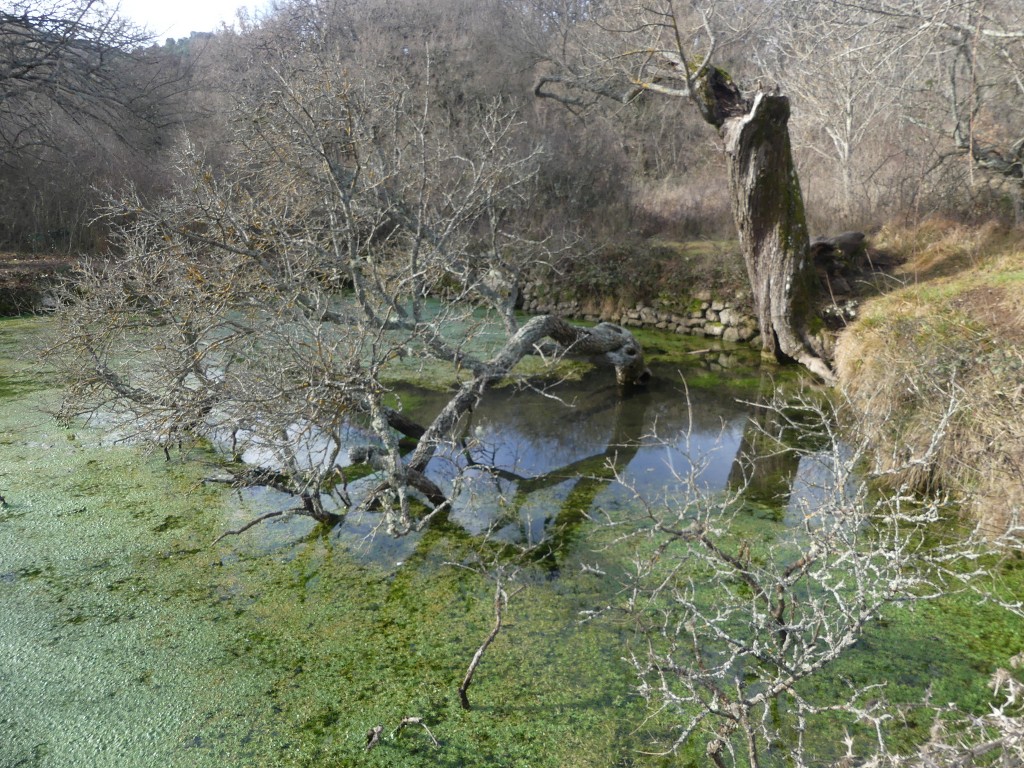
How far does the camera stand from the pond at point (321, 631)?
348 cm

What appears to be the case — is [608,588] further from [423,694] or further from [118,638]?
[118,638]

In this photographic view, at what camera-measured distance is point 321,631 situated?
14.2ft

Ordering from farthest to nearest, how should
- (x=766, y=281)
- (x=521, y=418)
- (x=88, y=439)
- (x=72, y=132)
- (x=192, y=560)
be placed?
(x=72, y=132) → (x=766, y=281) → (x=521, y=418) → (x=88, y=439) → (x=192, y=560)

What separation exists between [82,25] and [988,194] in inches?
617

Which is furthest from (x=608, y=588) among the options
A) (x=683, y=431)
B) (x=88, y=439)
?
(x=88, y=439)

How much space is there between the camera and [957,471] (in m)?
5.64

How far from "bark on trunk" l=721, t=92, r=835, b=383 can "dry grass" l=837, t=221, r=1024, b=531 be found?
105 centimetres

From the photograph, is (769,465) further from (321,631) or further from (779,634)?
(321,631)

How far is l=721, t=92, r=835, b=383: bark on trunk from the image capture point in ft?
32.3

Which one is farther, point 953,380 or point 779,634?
point 953,380

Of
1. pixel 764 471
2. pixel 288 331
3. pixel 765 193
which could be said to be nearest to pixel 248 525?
pixel 288 331

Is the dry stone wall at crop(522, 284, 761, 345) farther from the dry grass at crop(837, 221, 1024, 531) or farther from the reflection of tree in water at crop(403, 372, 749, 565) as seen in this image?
the dry grass at crop(837, 221, 1024, 531)

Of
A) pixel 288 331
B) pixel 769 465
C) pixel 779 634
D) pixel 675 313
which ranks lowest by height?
pixel 769 465

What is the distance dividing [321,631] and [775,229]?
8532 mm
